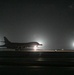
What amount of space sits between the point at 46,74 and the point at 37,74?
36.8 inches

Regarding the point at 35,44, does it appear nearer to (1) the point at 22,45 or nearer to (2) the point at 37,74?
(1) the point at 22,45

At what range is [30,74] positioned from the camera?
22.4 metres

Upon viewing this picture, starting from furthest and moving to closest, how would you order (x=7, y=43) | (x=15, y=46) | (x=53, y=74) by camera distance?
(x=7, y=43) → (x=15, y=46) → (x=53, y=74)

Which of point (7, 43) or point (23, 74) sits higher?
point (7, 43)

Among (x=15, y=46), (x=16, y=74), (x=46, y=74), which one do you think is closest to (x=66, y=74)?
(x=46, y=74)

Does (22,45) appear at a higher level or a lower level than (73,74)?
higher

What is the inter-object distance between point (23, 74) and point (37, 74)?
4.74ft

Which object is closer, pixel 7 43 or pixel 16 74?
pixel 16 74

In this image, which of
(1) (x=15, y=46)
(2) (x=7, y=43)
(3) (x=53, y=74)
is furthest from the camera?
(2) (x=7, y=43)

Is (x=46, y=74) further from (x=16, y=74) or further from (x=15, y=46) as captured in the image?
(x=15, y=46)

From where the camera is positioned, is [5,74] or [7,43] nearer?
[5,74]

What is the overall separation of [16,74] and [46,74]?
3062 millimetres

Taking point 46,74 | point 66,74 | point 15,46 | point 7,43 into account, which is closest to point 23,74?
point 46,74

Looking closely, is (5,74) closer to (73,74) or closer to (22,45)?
(73,74)
